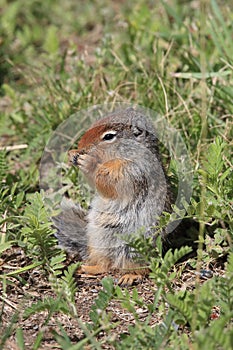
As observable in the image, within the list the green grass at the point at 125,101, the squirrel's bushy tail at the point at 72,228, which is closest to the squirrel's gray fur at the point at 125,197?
the squirrel's bushy tail at the point at 72,228

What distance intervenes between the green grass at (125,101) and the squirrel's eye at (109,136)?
526 millimetres

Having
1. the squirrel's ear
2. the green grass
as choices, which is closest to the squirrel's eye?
the squirrel's ear

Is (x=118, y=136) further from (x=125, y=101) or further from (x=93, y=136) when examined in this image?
(x=125, y=101)

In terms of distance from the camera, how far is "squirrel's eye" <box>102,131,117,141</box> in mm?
4109

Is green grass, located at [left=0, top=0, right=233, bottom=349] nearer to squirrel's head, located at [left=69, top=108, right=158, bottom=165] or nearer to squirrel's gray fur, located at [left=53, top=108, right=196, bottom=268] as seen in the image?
squirrel's gray fur, located at [left=53, top=108, right=196, bottom=268]

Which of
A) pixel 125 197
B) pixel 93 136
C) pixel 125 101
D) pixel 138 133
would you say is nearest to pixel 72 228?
pixel 125 197

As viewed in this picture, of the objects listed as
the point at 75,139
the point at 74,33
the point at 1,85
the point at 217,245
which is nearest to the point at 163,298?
the point at 217,245

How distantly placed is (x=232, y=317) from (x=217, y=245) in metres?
0.87

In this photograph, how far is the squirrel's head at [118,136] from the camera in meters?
4.11

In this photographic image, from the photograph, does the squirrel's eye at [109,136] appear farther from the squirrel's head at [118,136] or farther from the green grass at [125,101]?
the green grass at [125,101]

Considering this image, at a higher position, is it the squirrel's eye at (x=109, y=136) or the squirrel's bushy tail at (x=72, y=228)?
the squirrel's eye at (x=109, y=136)

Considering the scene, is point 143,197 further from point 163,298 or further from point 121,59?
point 121,59

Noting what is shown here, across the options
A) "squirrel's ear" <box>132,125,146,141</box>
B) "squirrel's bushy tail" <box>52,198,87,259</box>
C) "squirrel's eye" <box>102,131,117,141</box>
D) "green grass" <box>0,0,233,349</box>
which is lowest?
"squirrel's bushy tail" <box>52,198,87,259</box>

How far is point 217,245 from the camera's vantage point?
4051 mm
